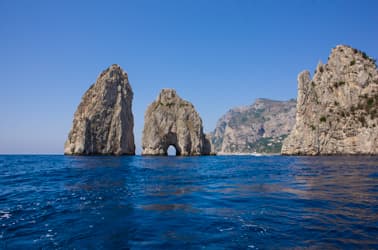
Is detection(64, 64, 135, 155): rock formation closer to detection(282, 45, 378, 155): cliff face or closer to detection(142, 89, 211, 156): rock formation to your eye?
detection(142, 89, 211, 156): rock formation

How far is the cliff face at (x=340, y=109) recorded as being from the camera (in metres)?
94.8

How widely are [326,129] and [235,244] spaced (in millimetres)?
112017

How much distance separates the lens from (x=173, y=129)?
396 feet

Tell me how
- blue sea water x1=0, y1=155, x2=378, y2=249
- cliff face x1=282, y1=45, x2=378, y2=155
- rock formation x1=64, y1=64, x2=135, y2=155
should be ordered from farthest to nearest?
rock formation x1=64, y1=64, x2=135, y2=155 → cliff face x1=282, y1=45, x2=378, y2=155 → blue sea water x1=0, y1=155, x2=378, y2=249

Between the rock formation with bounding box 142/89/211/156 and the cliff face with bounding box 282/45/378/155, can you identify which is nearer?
the cliff face with bounding box 282/45/378/155

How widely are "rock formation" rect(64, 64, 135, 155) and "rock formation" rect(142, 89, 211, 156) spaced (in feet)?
36.0

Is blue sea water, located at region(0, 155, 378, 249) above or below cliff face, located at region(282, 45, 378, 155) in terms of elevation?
below

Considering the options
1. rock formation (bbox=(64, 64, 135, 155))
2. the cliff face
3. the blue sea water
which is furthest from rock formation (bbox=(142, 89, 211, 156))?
the blue sea water

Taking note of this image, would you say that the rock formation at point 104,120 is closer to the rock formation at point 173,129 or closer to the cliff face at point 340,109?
the rock formation at point 173,129

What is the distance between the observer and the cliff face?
94812mm

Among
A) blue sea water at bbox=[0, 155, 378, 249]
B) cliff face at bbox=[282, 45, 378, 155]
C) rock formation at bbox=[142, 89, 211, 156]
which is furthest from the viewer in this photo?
rock formation at bbox=[142, 89, 211, 156]

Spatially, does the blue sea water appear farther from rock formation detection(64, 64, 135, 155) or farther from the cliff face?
rock formation detection(64, 64, 135, 155)

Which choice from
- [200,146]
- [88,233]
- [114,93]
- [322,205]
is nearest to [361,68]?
[200,146]

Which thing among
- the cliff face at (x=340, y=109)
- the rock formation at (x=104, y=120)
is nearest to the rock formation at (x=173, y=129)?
the rock formation at (x=104, y=120)
